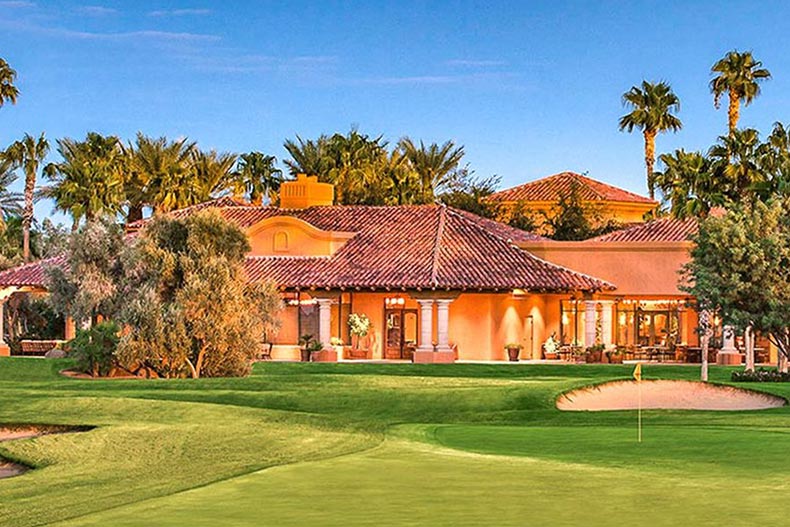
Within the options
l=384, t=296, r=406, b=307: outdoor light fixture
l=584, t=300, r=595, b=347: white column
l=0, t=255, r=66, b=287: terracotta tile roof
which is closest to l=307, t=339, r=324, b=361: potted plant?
l=384, t=296, r=406, b=307: outdoor light fixture

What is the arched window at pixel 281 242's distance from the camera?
6178cm

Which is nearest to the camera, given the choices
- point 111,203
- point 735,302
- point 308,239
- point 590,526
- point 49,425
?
point 590,526

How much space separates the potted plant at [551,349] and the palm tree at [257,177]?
33640mm

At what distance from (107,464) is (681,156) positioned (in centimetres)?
5393

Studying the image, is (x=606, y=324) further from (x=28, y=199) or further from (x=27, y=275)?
(x=28, y=199)

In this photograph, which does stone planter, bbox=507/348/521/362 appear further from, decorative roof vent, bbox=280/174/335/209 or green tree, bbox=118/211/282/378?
green tree, bbox=118/211/282/378

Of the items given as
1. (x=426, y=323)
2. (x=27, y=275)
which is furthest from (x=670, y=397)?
(x=27, y=275)

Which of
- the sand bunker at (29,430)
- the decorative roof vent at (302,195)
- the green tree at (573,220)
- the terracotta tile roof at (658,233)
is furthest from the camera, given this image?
the green tree at (573,220)

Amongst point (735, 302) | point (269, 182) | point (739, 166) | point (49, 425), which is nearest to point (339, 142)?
point (269, 182)

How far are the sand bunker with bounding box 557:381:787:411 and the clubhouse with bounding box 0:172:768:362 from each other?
826 inches

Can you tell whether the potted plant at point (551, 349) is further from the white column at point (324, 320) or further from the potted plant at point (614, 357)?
the white column at point (324, 320)

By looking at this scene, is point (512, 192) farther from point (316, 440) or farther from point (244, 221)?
point (316, 440)

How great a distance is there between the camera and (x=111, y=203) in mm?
72375

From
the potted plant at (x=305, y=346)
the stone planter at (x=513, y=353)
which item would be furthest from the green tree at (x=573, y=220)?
the potted plant at (x=305, y=346)
